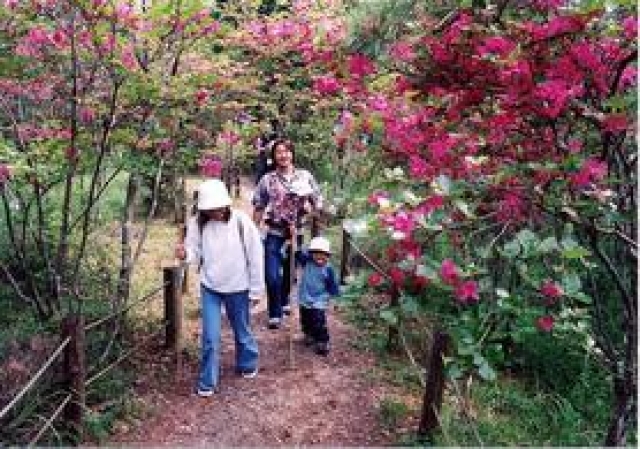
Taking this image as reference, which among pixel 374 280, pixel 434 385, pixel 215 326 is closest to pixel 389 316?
pixel 374 280

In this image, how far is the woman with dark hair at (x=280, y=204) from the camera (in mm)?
6242

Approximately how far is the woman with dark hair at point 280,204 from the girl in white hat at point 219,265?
44.3 inches

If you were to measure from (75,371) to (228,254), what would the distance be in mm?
1340

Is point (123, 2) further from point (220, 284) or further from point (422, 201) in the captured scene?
point (422, 201)

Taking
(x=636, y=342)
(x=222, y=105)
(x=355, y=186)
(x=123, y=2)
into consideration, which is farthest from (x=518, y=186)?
(x=355, y=186)

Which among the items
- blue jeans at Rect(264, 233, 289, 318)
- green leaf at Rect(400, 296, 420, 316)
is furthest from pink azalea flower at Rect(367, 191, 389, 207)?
blue jeans at Rect(264, 233, 289, 318)

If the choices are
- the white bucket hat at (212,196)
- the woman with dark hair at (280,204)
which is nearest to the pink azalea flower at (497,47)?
the white bucket hat at (212,196)

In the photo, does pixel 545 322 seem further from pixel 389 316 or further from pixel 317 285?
pixel 317 285

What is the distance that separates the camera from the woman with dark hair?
6242 mm

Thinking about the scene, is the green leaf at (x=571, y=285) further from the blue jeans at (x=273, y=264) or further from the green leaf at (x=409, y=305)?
the blue jeans at (x=273, y=264)

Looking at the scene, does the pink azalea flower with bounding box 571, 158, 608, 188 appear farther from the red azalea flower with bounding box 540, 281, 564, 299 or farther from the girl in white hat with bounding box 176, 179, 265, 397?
the girl in white hat with bounding box 176, 179, 265, 397

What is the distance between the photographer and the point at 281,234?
20.7 ft

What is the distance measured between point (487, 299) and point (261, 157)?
9.88 m

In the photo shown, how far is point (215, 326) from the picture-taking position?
505cm
